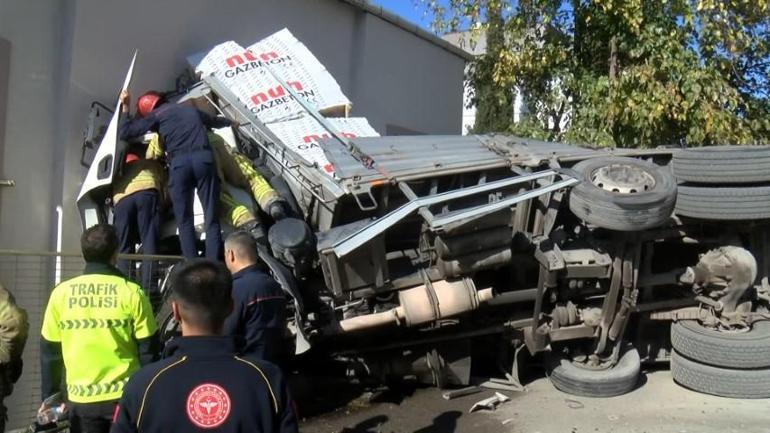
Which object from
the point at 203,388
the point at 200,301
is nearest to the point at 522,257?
the point at 200,301

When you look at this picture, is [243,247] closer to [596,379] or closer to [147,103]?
[147,103]

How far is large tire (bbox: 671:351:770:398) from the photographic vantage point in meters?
5.70

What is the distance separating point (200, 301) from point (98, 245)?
1397 mm

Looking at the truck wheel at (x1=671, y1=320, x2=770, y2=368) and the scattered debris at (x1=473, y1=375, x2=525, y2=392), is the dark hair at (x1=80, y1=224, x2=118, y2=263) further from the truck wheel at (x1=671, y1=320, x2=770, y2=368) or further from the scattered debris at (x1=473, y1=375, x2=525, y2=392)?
the truck wheel at (x1=671, y1=320, x2=770, y2=368)

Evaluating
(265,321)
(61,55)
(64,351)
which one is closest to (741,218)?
(265,321)

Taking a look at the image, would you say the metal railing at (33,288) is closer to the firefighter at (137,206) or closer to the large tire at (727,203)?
the firefighter at (137,206)

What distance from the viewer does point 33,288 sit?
521 centimetres

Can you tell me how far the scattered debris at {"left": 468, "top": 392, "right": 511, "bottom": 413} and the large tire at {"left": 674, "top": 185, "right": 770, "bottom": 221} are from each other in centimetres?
191

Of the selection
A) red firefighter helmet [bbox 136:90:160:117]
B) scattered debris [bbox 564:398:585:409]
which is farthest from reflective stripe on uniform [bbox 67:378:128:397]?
scattered debris [bbox 564:398:585:409]

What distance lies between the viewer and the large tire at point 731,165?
558 cm

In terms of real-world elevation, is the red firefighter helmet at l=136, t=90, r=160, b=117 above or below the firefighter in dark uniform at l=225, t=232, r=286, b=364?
above

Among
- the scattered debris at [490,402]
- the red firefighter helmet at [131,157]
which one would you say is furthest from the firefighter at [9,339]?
the scattered debris at [490,402]

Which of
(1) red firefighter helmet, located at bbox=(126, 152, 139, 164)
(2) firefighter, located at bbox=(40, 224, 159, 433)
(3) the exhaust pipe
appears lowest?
(3) the exhaust pipe

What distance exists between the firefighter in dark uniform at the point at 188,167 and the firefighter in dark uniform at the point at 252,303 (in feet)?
5.62
